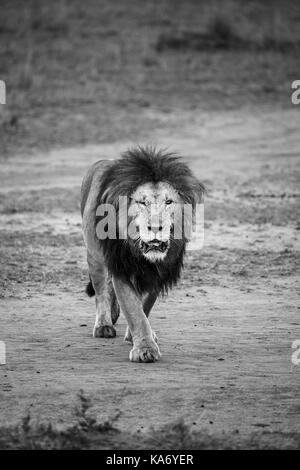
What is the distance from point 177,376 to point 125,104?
477 inches

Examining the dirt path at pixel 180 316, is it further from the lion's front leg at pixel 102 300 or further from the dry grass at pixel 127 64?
the dry grass at pixel 127 64

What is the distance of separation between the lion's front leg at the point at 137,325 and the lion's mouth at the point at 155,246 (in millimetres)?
304

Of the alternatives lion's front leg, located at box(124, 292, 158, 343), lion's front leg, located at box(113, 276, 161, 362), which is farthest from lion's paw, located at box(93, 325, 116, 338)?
lion's front leg, located at box(113, 276, 161, 362)

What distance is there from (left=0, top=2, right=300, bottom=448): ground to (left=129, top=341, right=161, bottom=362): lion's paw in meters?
0.06

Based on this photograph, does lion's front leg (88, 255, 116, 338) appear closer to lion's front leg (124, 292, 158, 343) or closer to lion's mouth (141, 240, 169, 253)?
lion's front leg (124, 292, 158, 343)

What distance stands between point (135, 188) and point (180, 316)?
1566 mm

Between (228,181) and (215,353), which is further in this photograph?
(228,181)

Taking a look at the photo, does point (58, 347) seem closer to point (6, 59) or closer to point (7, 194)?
point (7, 194)

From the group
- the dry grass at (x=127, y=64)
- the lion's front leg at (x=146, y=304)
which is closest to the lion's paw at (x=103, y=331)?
Result: the lion's front leg at (x=146, y=304)

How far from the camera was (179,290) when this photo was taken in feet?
26.8

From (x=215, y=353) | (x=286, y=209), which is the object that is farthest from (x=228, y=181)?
(x=215, y=353)

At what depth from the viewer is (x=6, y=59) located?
20.6 metres

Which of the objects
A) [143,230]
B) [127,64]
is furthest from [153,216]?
[127,64]

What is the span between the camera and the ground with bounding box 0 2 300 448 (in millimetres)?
5160
